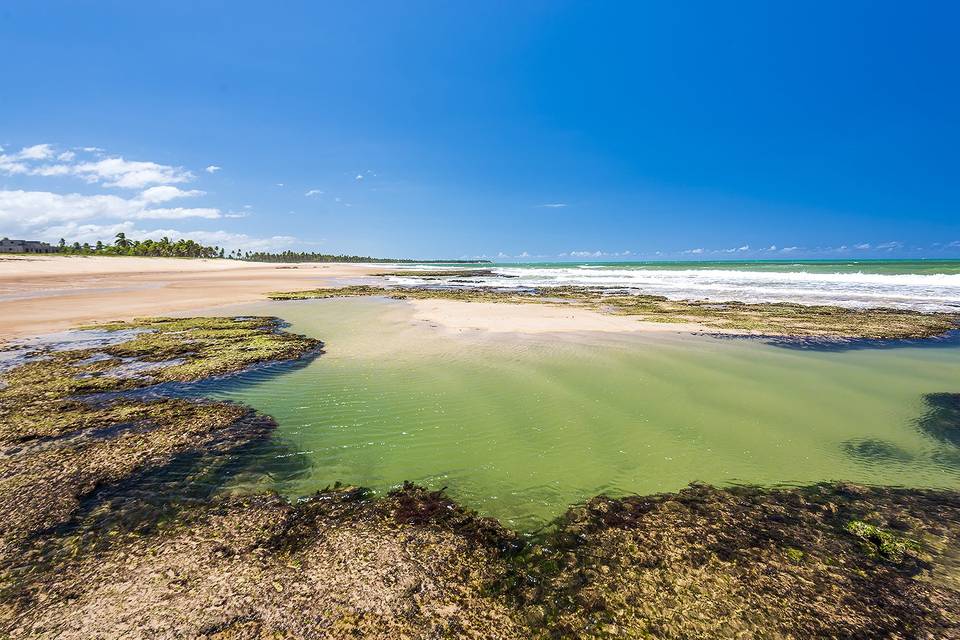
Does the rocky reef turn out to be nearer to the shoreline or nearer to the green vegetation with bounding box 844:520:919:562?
the green vegetation with bounding box 844:520:919:562

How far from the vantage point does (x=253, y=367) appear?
11.1m

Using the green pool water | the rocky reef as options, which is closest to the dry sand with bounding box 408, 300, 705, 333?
the green pool water

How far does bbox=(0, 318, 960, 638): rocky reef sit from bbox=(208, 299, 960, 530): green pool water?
53 centimetres

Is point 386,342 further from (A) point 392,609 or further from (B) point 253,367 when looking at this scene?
(A) point 392,609

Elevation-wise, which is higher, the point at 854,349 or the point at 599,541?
the point at 854,349

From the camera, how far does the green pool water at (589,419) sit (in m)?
5.88

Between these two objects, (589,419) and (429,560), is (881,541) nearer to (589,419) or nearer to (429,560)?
(589,419)

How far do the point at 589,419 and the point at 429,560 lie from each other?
15.9 ft

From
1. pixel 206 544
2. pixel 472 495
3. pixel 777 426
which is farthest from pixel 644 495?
pixel 206 544

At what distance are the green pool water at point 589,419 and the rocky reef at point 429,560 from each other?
1.72ft

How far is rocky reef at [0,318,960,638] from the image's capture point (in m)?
3.37

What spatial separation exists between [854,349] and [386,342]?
16.6 m

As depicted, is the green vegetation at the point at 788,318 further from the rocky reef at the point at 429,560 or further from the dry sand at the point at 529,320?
the rocky reef at the point at 429,560

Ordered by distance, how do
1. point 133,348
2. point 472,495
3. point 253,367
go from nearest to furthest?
point 472,495, point 253,367, point 133,348
